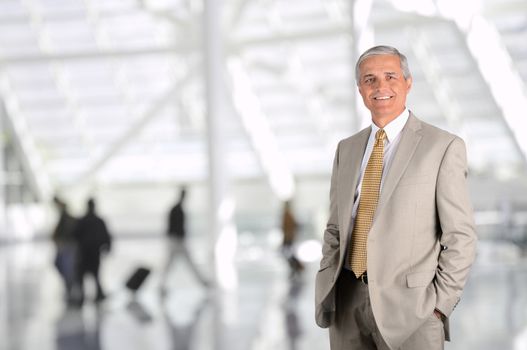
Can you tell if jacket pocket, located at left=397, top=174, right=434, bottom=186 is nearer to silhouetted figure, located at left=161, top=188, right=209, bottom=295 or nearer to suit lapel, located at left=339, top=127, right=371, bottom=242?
suit lapel, located at left=339, top=127, right=371, bottom=242

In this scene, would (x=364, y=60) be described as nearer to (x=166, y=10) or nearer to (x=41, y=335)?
(x=41, y=335)

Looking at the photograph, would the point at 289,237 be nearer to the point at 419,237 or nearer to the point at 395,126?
the point at 395,126

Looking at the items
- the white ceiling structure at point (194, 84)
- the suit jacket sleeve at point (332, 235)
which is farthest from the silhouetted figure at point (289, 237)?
the suit jacket sleeve at point (332, 235)

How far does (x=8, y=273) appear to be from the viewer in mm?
24578

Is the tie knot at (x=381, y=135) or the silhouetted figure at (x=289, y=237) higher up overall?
the tie knot at (x=381, y=135)

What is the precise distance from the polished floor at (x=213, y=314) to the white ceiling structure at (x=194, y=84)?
1173 cm

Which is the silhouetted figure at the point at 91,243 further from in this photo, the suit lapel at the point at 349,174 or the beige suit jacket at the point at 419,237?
the beige suit jacket at the point at 419,237

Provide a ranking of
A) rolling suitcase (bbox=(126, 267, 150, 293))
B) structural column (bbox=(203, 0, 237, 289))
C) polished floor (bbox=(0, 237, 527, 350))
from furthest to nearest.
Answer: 1. structural column (bbox=(203, 0, 237, 289))
2. rolling suitcase (bbox=(126, 267, 150, 293))
3. polished floor (bbox=(0, 237, 527, 350))

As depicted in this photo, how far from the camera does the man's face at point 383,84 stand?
3.88 m

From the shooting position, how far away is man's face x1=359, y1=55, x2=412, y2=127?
153 inches

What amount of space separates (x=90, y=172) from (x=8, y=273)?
19592mm

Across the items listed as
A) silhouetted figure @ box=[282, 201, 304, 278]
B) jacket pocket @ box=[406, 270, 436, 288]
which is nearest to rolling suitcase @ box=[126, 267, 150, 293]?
silhouetted figure @ box=[282, 201, 304, 278]

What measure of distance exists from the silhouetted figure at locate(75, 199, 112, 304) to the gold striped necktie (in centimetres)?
1276

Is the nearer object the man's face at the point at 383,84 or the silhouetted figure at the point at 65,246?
the man's face at the point at 383,84
